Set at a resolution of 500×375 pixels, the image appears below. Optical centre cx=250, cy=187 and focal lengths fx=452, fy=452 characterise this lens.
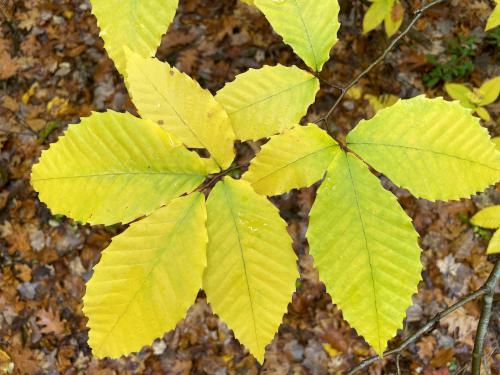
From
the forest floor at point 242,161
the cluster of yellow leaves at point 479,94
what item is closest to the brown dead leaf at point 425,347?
the forest floor at point 242,161

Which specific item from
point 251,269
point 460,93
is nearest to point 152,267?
point 251,269

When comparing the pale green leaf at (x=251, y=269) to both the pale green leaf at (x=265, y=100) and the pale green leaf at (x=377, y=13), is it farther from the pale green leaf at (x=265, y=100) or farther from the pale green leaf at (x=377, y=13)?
the pale green leaf at (x=377, y=13)

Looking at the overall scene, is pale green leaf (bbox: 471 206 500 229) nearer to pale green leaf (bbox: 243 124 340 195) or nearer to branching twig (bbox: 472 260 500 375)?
branching twig (bbox: 472 260 500 375)

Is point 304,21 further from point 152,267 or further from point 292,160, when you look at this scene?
point 152,267

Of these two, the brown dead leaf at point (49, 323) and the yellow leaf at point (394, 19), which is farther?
the brown dead leaf at point (49, 323)

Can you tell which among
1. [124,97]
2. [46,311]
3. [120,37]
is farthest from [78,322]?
[120,37]

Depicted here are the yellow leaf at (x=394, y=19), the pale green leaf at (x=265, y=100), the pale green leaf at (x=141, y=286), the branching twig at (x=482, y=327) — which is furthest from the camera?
the yellow leaf at (x=394, y=19)

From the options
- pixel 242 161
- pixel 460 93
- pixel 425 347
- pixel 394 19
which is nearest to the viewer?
pixel 460 93

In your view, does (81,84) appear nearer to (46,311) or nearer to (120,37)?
(46,311)
